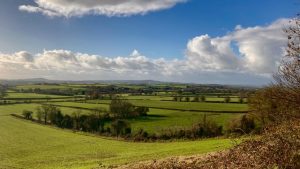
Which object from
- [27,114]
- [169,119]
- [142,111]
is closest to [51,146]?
[169,119]

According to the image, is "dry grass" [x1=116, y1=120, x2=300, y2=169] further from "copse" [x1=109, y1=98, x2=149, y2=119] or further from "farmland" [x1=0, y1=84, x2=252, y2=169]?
"copse" [x1=109, y1=98, x2=149, y2=119]

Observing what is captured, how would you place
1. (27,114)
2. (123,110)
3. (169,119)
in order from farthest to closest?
1. (27,114)
2. (123,110)
3. (169,119)

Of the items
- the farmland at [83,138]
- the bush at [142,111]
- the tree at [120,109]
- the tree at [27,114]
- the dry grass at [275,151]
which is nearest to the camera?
the dry grass at [275,151]

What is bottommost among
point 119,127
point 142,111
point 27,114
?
point 119,127

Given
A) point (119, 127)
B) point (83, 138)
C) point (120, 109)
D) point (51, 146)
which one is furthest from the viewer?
point (120, 109)

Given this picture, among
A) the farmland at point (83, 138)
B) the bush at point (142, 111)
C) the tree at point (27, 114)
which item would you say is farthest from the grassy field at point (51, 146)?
the bush at point (142, 111)

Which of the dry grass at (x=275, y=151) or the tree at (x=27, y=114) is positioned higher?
the dry grass at (x=275, y=151)

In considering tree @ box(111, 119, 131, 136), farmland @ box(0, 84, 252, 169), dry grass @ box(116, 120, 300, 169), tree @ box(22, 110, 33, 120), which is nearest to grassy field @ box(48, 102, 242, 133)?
farmland @ box(0, 84, 252, 169)

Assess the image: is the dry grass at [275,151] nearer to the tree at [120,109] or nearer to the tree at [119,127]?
the tree at [119,127]

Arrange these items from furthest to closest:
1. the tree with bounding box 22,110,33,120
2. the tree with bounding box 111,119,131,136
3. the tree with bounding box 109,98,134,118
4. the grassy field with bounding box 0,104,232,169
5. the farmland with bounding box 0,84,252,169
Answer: the tree with bounding box 22,110,33,120
the tree with bounding box 109,98,134,118
the tree with bounding box 111,119,131,136
the grassy field with bounding box 0,104,232,169
the farmland with bounding box 0,84,252,169

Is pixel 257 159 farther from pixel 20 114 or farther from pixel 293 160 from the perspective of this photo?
pixel 20 114

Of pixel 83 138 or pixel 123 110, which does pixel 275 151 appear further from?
pixel 123 110

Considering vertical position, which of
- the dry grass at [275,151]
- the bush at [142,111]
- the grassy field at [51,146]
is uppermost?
the dry grass at [275,151]

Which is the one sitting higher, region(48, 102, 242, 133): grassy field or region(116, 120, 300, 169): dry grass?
region(116, 120, 300, 169): dry grass
